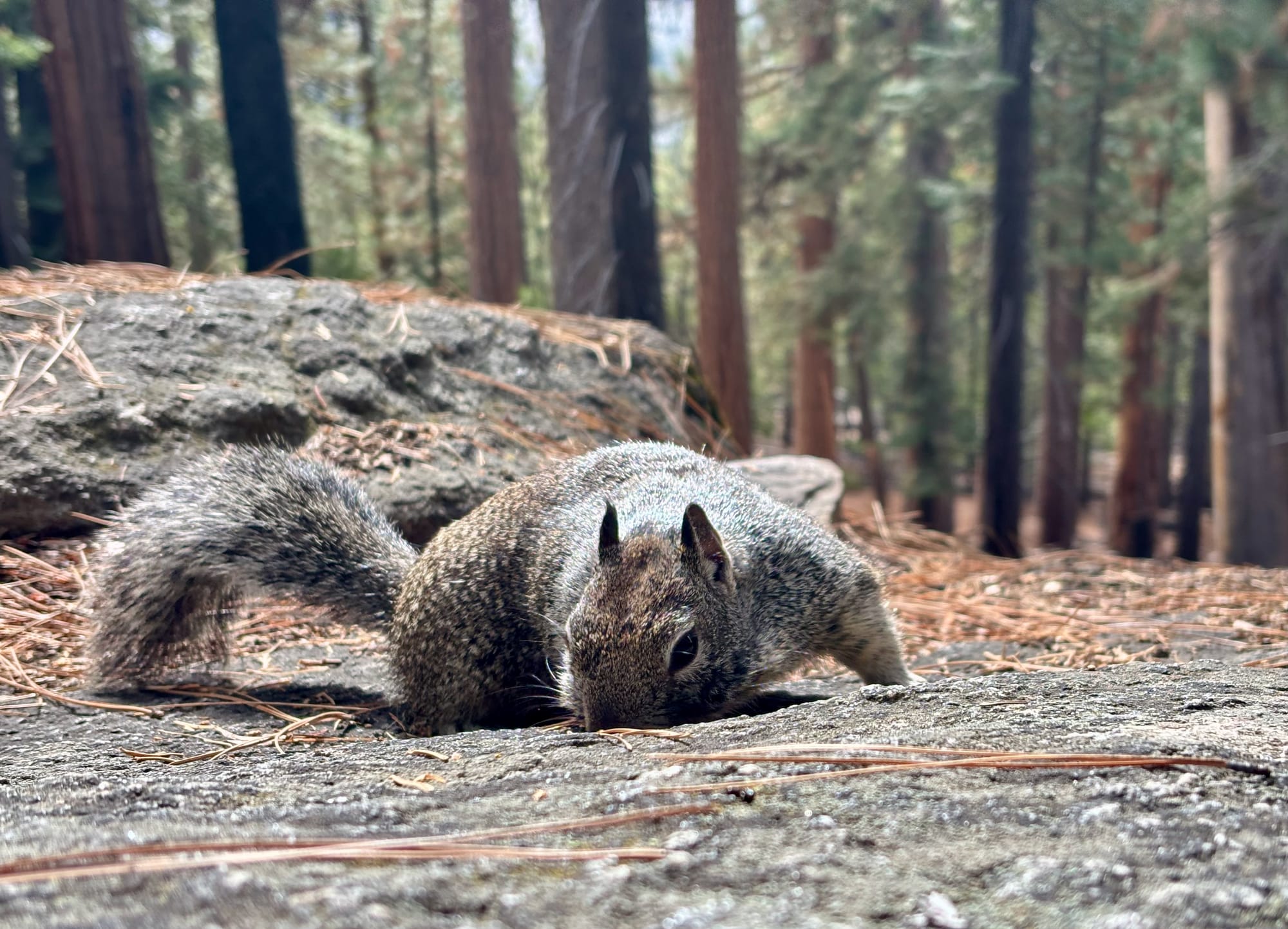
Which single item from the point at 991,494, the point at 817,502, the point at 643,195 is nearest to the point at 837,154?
the point at 991,494

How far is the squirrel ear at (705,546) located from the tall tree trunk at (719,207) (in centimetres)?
489

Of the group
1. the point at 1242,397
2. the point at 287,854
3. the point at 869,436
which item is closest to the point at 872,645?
the point at 287,854

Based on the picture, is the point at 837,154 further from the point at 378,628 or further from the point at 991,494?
the point at 378,628

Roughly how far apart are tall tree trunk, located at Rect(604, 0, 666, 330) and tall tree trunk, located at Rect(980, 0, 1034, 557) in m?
4.03

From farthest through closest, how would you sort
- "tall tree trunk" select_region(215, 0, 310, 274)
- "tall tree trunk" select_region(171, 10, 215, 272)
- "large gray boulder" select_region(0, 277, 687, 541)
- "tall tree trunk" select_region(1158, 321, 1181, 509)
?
1. "tall tree trunk" select_region(1158, 321, 1181, 509)
2. "tall tree trunk" select_region(171, 10, 215, 272)
3. "tall tree trunk" select_region(215, 0, 310, 274)
4. "large gray boulder" select_region(0, 277, 687, 541)

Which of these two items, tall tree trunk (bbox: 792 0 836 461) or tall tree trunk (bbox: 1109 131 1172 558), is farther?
tall tree trunk (bbox: 1109 131 1172 558)

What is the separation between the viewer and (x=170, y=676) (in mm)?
3061

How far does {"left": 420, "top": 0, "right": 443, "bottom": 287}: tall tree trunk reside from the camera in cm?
1307

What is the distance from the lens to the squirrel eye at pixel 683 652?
237cm

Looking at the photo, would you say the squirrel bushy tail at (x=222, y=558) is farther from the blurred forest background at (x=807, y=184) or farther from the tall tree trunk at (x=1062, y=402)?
the tall tree trunk at (x=1062, y=402)

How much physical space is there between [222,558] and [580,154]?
4890 mm

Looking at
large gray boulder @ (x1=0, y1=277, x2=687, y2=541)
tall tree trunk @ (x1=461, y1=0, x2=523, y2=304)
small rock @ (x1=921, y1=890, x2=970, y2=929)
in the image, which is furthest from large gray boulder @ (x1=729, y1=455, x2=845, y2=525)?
tall tree trunk @ (x1=461, y1=0, x2=523, y2=304)

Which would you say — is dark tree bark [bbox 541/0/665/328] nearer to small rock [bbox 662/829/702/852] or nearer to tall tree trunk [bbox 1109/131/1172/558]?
small rock [bbox 662/829/702/852]

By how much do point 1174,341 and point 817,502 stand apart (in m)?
13.7
